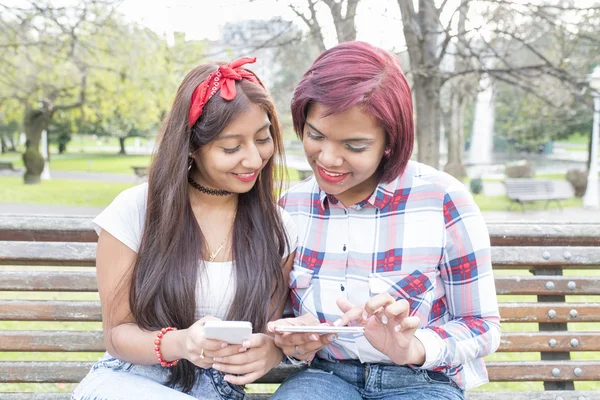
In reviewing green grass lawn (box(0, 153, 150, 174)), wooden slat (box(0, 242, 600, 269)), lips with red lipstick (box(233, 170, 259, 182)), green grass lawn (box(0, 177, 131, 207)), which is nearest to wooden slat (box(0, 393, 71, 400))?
wooden slat (box(0, 242, 600, 269))

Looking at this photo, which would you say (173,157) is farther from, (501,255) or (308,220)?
(501,255)

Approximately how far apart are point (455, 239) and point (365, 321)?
43 centimetres

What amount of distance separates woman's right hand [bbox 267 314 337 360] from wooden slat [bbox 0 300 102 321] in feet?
2.86

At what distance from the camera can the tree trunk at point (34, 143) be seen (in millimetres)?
23703

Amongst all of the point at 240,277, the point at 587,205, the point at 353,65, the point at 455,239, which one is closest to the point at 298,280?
the point at 240,277

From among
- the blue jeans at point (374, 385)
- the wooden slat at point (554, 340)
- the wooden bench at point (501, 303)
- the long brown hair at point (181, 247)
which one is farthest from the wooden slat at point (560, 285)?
the long brown hair at point (181, 247)

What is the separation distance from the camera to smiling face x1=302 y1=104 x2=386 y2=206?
6.23 ft

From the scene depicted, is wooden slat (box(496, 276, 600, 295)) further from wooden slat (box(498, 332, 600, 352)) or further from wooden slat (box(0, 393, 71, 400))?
wooden slat (box(0, 393, 71, 400))

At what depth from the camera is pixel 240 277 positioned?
215 cm

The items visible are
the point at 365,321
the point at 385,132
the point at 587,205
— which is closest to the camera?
the point at 365,321

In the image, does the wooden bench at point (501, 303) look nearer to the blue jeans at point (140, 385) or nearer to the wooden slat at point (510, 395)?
the wooden slat at point (510, 395)

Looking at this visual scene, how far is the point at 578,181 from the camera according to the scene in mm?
21656

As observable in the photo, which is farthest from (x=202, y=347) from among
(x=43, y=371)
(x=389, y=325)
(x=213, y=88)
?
(x=43, y=371)

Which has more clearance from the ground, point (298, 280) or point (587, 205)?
point (298, 280)
